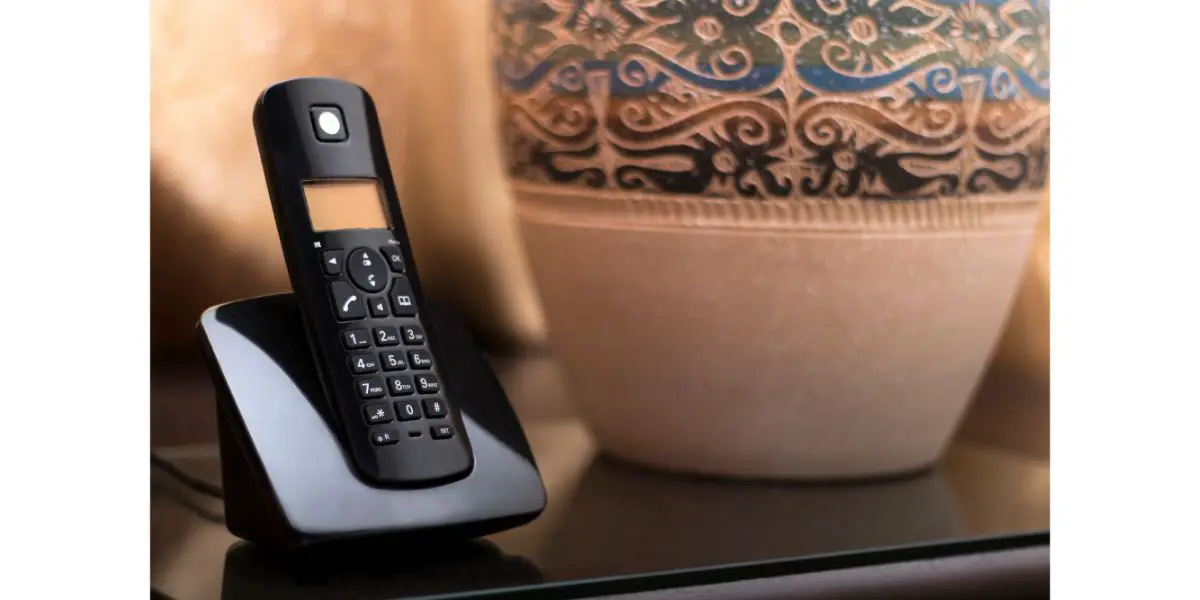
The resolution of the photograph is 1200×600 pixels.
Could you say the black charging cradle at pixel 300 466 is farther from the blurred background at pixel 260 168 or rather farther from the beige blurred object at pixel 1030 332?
the beige blurred object at pixel 1030 332

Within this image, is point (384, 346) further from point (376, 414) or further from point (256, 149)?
point (256, 149)

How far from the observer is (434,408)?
0.35 meters

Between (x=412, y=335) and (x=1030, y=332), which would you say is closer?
(x=412, y=335)

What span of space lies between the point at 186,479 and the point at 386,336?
113mm

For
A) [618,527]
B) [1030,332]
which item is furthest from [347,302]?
[1030,332]

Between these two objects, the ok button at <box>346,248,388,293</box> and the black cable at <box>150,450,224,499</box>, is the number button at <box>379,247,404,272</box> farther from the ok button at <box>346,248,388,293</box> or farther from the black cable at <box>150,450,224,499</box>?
the black cable at <box>150,450,224,499</box>

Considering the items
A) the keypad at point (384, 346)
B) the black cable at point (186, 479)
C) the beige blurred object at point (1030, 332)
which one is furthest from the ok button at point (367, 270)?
the beige blurred object at point (1030, 332)

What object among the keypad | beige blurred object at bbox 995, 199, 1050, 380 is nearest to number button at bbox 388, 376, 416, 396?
the keypad

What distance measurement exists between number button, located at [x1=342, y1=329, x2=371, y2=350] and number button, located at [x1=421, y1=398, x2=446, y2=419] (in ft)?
0.08

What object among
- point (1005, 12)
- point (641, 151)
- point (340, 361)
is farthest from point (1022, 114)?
point (340, 361)

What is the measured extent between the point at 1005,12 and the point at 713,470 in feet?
0.62

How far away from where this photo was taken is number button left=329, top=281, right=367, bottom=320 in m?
0.34
